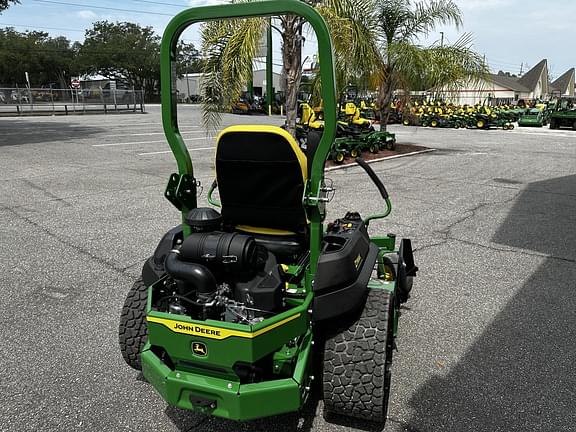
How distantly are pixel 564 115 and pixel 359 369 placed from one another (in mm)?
29835

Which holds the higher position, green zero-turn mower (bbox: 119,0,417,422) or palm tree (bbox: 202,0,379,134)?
palm tree (bbox: 202,0,379,134)

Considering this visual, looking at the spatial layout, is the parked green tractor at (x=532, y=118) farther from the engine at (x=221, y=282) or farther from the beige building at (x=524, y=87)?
the engine at (x=221, y=282)

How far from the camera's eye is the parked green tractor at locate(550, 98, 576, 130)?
26688mm

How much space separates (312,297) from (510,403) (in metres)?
1.44

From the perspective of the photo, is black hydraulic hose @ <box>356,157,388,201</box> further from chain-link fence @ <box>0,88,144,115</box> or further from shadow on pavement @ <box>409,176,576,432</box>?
chain-link fence @ <box>0,88,144,115</box>

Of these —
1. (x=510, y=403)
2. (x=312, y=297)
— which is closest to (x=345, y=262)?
(x=312, y=297)

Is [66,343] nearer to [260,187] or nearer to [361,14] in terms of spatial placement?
[260,187]

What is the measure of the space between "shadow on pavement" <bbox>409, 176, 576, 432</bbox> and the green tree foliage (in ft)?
232

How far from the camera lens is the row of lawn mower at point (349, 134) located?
39.6 feet

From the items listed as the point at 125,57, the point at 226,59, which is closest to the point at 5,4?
the point at 226,59

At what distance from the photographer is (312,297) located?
2377mm

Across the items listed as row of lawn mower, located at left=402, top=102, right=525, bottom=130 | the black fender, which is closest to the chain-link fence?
row of lawn mower, located at left=402, top=102, right=525, bottom=130

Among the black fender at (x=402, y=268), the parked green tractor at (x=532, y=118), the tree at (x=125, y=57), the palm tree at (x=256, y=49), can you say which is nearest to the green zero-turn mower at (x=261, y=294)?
the black fender at (x=402, y=268)

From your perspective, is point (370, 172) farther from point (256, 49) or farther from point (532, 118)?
point (532, 118)
